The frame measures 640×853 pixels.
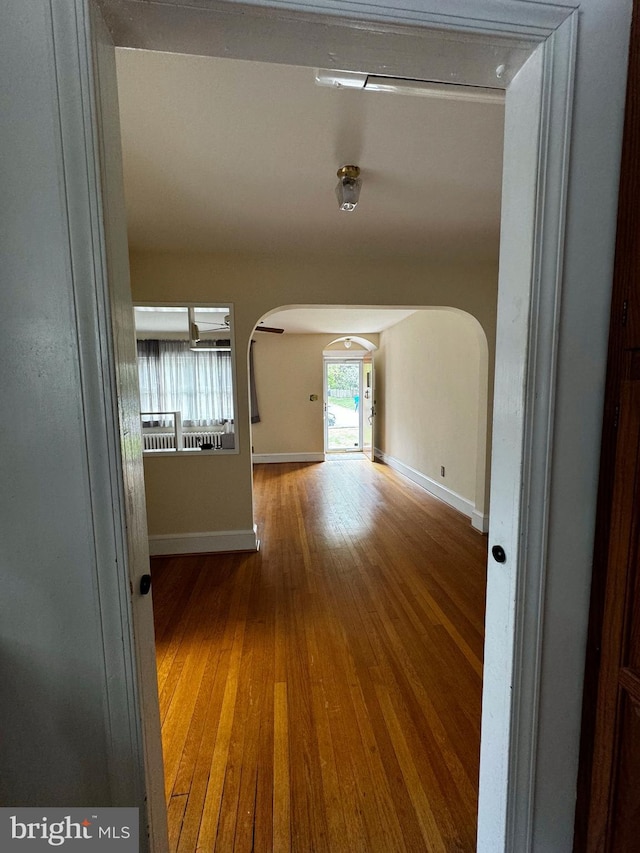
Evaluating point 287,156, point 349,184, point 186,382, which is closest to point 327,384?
point 186,382

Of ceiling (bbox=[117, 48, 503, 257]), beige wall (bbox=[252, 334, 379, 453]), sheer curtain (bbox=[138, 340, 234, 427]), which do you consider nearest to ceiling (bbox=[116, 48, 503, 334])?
ceiling (bbox=[117, 48, 503, 257])

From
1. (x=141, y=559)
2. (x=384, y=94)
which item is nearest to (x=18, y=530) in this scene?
(x=141, y=559)

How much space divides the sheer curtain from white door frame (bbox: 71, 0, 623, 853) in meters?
2.20

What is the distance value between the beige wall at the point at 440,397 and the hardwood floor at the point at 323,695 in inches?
39.7

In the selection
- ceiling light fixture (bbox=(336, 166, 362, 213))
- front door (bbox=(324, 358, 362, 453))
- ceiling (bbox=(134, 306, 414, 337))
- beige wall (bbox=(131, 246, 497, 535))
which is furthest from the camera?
front door (bbox=(324, 358, 362, 453))

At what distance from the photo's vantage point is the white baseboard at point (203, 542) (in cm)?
282

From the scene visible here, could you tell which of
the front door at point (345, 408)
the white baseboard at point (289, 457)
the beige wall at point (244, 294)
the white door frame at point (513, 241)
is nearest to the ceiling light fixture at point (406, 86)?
the white door frame at point (513, 241)

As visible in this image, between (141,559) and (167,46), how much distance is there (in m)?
1.03

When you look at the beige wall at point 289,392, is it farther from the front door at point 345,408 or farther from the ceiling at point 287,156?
the ceiling at point 287,156

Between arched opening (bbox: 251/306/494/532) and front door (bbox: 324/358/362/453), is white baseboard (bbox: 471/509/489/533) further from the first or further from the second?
front door (bbox: 324/358/362/453)

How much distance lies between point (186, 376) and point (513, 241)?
267cm

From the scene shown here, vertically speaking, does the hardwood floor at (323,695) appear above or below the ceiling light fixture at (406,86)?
below

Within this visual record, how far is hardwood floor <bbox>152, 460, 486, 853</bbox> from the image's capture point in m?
1.06

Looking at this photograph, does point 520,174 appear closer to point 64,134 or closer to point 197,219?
point 64,134
